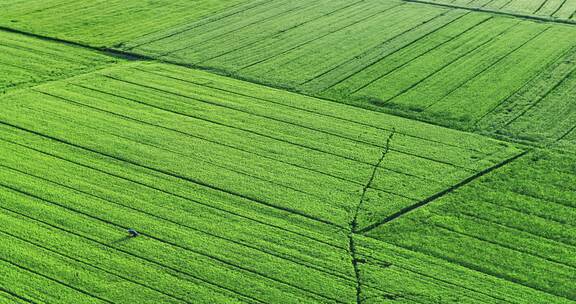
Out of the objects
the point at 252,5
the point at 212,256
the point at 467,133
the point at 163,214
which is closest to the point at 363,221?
the point at 212,256

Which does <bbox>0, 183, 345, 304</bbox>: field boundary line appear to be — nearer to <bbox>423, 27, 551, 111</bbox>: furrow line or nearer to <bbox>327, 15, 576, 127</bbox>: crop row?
<bbox>327, 15, 576, 127</bbox>: crop row

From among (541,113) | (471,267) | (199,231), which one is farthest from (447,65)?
(199,231)

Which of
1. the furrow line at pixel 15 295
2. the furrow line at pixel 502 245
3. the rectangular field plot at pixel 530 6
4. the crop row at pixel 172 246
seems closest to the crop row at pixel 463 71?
the rectangular field plot at pixel 530 6

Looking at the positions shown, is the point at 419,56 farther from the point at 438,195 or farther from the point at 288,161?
the point at 438,195

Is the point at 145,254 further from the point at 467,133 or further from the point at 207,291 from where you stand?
the point at 467,133

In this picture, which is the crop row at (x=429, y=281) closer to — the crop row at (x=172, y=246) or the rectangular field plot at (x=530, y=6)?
the crop row at (x=172, y=246)

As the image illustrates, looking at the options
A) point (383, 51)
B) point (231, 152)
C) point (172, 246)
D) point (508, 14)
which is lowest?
point (172, 246)

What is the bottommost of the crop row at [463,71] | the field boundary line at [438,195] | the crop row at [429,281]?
the crop row at [429,281]
